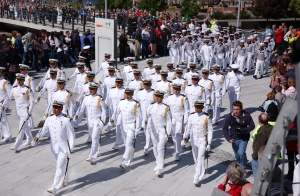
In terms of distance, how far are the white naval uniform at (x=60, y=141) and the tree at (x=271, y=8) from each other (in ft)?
106

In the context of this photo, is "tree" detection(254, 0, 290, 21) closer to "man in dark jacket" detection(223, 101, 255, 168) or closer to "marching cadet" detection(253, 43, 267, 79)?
"marching cadet" detection(253, 43, 267, 79)

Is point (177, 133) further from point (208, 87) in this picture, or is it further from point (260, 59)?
point (260, 59)

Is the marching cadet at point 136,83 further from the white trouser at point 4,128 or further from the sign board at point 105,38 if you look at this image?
the sign board at point 105,38

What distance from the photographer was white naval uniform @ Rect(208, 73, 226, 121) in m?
14.7

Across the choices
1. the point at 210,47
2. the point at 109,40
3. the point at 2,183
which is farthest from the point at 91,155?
the point at 210,47

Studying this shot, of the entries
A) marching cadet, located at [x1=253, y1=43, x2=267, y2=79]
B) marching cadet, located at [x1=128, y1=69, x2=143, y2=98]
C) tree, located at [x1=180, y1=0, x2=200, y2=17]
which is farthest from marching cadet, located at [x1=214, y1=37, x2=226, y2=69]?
tree, located at [x1=180, y1=0, x2=200, y2=17]

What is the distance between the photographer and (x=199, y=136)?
9977 millimetres

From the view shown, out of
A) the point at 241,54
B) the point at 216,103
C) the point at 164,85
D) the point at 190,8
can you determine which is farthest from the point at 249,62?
the point at 190,8

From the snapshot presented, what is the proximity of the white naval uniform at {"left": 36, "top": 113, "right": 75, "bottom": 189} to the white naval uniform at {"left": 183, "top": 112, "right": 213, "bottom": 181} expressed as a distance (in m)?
2.67

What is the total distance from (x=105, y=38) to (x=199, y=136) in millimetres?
9322

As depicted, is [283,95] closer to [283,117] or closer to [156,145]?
[156,145]

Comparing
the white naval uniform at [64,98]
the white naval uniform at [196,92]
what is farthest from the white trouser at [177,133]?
the white naval uniform at [64,98]

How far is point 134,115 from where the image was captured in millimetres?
11039

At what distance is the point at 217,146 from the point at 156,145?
8.57ft
